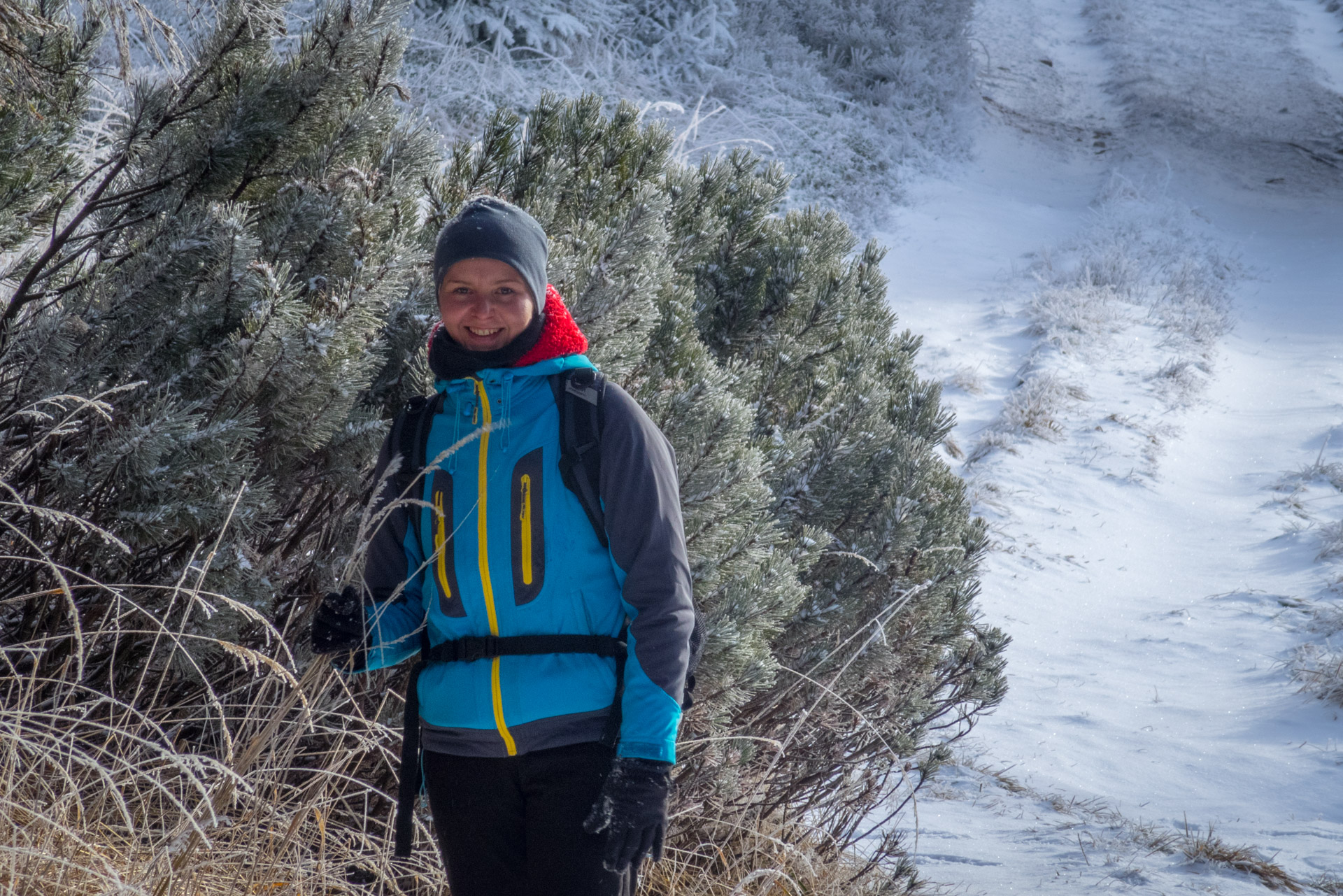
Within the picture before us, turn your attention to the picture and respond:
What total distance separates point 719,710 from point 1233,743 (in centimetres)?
427

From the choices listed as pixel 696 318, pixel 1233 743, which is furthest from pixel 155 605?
pixel 1233 743

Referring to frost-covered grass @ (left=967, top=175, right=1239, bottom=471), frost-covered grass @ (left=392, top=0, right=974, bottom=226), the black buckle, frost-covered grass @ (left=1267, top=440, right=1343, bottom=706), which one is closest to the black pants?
the black buckle

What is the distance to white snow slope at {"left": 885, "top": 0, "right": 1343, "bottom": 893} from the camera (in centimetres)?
486

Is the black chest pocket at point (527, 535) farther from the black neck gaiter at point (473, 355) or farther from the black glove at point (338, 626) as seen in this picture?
the black glove at point (338, 626)

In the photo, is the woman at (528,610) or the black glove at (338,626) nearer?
the woman at (528,610)

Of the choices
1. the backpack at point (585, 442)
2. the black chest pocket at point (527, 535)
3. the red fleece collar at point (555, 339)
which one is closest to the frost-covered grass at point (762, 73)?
the red fleece collar at point (555, 339)

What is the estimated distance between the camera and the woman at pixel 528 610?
1.58 meters

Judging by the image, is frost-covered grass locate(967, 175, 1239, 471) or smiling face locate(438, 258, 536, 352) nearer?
smiling face locate(438, 258, 536, 352)

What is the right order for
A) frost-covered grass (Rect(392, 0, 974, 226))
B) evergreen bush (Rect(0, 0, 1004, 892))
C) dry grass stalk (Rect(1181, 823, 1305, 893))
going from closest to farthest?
evergreen bush (Rect(0, 0, 1004, 892)), dry grass stalk (Rect(1181, 823, 1305, 893)), frost-covered grass (Rect(392, 0, 974, 226))

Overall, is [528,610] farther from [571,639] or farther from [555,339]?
[555,339]

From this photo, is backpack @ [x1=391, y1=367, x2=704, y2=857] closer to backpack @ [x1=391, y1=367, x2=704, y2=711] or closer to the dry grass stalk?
backpack @ [x1=391, y1=367, x2=704, y2=711]

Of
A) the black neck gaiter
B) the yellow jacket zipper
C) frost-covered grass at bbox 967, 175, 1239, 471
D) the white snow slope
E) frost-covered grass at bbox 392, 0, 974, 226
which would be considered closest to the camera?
the yellow jacket zipper

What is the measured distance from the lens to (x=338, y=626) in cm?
176

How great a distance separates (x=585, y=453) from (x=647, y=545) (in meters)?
0.20
